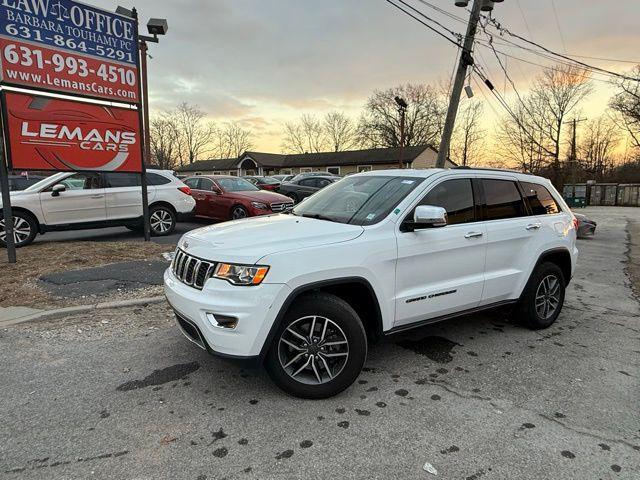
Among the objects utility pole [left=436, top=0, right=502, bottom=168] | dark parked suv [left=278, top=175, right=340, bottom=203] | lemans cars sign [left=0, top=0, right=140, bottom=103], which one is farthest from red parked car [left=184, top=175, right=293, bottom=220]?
dark parked suv [left=278, top=175, right=340, bottom=203]

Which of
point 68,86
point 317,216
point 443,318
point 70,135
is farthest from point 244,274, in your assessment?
point 68,86

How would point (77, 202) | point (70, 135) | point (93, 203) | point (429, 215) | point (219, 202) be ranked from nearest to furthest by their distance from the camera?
point (429, 215)
point (70, 135)
point (77, 202)
point (93, 203)
point (219, 202)

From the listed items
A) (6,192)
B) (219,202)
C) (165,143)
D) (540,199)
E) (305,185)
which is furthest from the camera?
(165,143)

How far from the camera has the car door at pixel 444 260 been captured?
346 centimetres

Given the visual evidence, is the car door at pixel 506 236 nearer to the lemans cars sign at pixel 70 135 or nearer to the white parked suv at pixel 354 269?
the white parked suv at pixel 354 269

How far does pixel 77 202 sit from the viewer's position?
358 inches

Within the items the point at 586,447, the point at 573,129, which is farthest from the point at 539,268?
the point at 573,129

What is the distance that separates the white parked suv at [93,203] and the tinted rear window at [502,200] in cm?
760

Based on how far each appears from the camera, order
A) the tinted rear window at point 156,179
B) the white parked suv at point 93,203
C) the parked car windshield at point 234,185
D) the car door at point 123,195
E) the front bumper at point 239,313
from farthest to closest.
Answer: the parked car windshield at point 234,185, the tinted rear window at point 156,179, the car door at point 123,195, the white parked suv at point 93,203, the front bumper at point 239,313

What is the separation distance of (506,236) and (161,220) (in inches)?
330

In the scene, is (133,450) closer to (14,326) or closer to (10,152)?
(14,326)

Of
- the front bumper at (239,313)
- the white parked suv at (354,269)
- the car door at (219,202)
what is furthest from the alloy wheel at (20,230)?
the front bumper at (239,313)

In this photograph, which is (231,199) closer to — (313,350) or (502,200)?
(502,200)

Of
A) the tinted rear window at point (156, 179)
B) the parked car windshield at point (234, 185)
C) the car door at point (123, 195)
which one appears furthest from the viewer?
the parked car windshield at point (234, 185)
